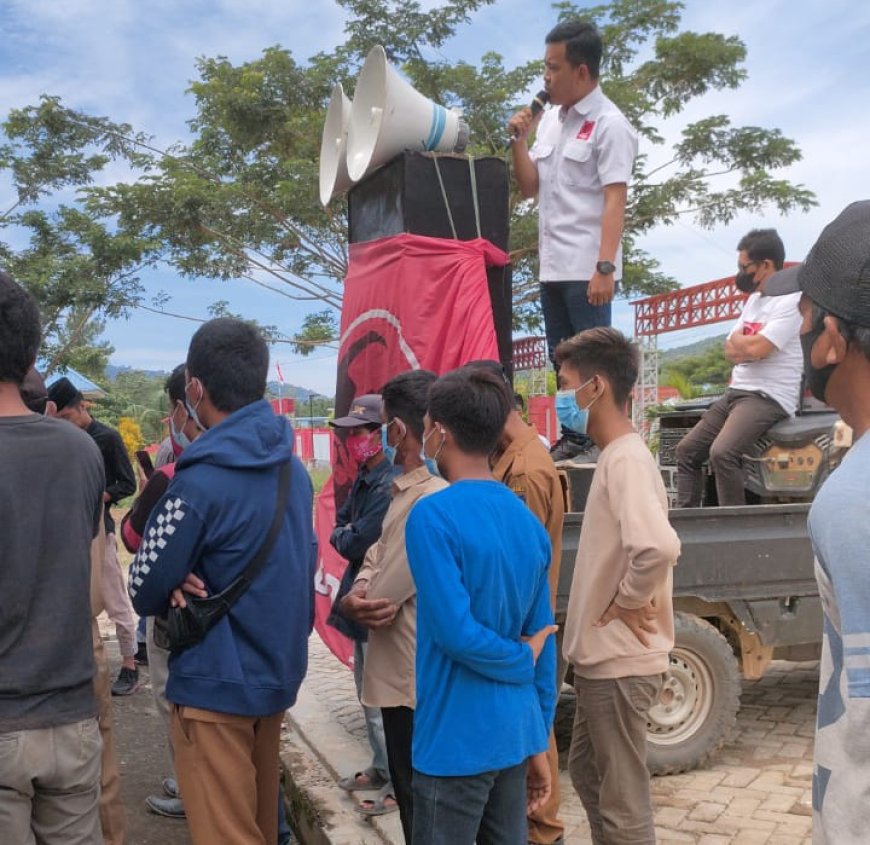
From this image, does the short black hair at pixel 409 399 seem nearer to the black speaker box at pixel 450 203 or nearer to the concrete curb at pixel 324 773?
the black speaker box at pixel 450 203

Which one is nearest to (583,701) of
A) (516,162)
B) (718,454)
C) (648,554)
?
(648,554)

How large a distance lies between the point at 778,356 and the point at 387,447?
7.96 feet

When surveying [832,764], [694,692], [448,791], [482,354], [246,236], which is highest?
[246,236]

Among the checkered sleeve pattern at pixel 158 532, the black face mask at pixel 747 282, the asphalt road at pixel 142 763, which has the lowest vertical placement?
the asphalt road at pixel 142 763

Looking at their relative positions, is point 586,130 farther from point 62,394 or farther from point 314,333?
point 314,333

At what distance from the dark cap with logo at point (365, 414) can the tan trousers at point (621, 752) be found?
139cm

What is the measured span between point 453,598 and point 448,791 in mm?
511

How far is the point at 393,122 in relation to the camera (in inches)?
167

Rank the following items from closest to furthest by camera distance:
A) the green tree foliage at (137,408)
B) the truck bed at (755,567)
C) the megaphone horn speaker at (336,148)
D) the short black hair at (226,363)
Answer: the short black hair at (226,363) < the truck bed at (755,567) < the megaphone horn speaker at (336,148) < the green tree foliage at (137,408)

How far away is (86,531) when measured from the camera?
237 cm

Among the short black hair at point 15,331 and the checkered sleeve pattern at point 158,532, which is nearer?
the short black hair at point 15,331

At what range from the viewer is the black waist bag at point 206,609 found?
257cm

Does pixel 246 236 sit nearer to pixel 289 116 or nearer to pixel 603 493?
pixel 289 116

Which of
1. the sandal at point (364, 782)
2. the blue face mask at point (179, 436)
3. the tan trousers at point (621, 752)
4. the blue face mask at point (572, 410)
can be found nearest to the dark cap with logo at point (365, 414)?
the blue face mask at point (179, 436)
